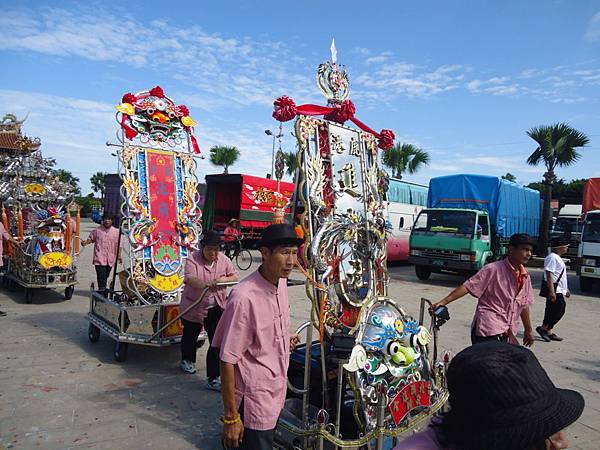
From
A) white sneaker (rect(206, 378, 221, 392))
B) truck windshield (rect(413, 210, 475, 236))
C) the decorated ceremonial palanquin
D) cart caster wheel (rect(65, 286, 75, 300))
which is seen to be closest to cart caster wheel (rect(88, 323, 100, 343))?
the decorated ceremonial palanquin

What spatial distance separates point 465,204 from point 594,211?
344 centimetres

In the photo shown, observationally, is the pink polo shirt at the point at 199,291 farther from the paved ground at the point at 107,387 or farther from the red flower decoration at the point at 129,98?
the red flower decoration at the point at 129,98

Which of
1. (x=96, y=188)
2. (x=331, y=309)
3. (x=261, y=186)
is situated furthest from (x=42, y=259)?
(x=96, y=188)

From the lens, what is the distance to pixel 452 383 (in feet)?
3.80

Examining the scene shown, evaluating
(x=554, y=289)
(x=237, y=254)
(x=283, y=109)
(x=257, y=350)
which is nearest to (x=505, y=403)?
(x=257, y=350)

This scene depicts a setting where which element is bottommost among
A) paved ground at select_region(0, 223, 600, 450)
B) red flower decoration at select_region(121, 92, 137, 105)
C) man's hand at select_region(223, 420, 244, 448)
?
paved ground at select_region(0, 223, 600, 450)

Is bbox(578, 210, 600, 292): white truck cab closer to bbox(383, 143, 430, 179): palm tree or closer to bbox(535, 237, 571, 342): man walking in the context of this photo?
bbox(535, 237, 571, 342): man walking

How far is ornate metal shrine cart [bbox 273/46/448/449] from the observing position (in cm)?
290

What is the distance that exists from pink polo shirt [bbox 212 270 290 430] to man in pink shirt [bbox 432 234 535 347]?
1.88m

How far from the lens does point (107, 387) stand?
15.0ft

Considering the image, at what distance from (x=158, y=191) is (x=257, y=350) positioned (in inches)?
171

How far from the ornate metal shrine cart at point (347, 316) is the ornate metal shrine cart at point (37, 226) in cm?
632

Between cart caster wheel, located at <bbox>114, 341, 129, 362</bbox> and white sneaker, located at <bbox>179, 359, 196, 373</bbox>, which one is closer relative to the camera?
white sneaker, located at <bbox>179, 359, 196, 373</bbox>

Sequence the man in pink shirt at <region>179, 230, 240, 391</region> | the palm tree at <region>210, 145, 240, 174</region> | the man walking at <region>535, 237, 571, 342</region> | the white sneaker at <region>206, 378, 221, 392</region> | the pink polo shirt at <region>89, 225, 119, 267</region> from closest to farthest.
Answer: the white sneaker at <region>206, 378, 221, 392</region> < the man in pink shirt at <region>179, 230, 240, 391</region> < the man walking at <region>535, 237, 571, 342</region> < the pink polo shirt at <region>89, 225, 119, 267</region> < the palm tree at <region>210, 145, 240, 174</region>
